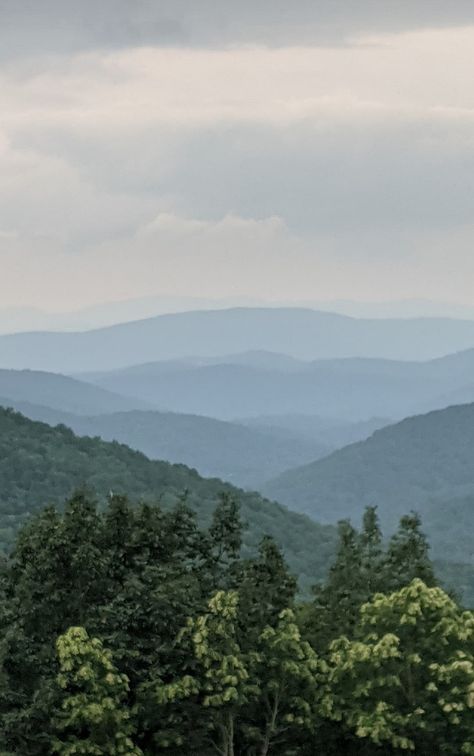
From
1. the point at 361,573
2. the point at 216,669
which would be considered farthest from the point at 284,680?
the point at 361,573

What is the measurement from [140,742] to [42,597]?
4686 mm

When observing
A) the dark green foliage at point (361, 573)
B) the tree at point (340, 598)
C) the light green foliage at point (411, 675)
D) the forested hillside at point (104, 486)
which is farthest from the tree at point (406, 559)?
the forested hillside at point (104, 486)

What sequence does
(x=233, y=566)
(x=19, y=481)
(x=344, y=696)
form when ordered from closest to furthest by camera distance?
1. (x=344, y=696)
2. (x=233, y=566)
3. (x=19, y=481)

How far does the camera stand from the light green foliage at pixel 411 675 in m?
38.1

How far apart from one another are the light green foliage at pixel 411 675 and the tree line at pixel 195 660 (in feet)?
0.15

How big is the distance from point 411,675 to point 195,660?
5723 mm

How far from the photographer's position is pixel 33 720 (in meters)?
37.9

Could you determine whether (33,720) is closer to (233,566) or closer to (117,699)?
(117,699)

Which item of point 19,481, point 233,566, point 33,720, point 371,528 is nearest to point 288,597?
point 233,566

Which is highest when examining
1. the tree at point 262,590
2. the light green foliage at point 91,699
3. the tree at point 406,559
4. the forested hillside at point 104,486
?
the forested hillside at point 104,486

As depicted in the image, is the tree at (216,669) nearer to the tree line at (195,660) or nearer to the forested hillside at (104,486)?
the tree line at (195,660)

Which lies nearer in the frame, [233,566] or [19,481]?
[233,566]

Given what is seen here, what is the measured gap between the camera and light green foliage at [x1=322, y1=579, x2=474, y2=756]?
125 ft

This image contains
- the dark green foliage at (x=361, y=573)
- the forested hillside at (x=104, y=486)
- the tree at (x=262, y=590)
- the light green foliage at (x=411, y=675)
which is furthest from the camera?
the forested hillside at (x=104, y=486)
